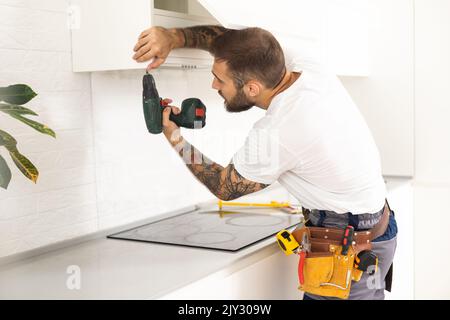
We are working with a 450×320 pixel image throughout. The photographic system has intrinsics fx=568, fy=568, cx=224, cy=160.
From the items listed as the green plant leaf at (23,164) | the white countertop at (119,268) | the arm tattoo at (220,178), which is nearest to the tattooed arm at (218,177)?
the arm tattoo at (220,178)

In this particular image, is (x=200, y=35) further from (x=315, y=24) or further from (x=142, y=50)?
(x=315, y=24)

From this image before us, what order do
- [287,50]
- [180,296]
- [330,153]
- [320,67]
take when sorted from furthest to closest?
[287,50]
[320,67]
[330,153]
[180,296]

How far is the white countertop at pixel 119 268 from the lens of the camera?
133 centimetres

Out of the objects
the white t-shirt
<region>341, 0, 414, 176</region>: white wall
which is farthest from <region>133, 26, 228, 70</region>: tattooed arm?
<region>341, 0, 414, 176</region>: white wall

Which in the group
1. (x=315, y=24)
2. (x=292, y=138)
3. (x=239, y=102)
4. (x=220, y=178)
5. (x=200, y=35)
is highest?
(x=315, y=24)

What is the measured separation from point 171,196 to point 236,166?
28.6 inches

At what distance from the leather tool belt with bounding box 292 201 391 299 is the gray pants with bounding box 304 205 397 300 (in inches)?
1.1

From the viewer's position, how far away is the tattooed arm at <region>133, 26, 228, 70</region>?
1554mm

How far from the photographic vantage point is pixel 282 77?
1.65m

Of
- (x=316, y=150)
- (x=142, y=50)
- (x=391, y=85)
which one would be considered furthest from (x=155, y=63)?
(x=391, y=85)

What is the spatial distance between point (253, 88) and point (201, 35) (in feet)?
0.88

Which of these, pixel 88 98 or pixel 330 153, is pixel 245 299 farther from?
pixel 88 98

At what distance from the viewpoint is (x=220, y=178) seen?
159 centimetres
